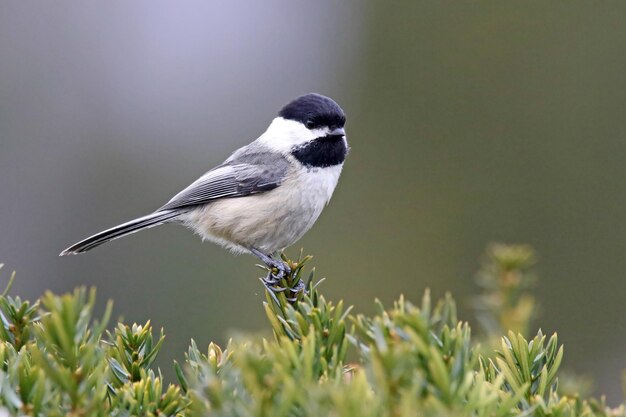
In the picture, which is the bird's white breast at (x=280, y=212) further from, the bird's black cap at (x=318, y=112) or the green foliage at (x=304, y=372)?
the green foliage at (x=304, y=372)

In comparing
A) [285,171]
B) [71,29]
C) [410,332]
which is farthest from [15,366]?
[71,29]

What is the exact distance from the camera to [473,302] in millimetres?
1697

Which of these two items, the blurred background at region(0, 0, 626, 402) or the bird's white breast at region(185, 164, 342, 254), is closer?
the bird's white breast at region(185, 164, 342, 254)

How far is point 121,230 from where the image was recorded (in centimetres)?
288

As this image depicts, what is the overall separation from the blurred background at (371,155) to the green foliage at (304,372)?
2.33 meters

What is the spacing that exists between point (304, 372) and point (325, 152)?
2.03 metres

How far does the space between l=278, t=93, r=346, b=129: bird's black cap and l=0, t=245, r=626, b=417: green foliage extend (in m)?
1.74

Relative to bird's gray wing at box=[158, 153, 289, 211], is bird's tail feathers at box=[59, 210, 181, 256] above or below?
below

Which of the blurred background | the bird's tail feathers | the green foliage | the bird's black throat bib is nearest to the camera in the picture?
the green foliage

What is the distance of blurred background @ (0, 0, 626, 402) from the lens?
4.78 meters

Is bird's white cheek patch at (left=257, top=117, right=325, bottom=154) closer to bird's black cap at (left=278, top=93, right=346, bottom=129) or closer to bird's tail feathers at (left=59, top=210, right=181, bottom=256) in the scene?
bird's black cap at (left=278, top=93, right=346, bottom=129)

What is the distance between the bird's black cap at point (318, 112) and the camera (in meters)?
2.78

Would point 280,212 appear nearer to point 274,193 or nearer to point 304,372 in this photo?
point 274,193

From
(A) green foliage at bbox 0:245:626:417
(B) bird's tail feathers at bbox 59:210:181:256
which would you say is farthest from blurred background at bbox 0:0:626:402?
(A) green foliage at bbox 0:245:626:417
